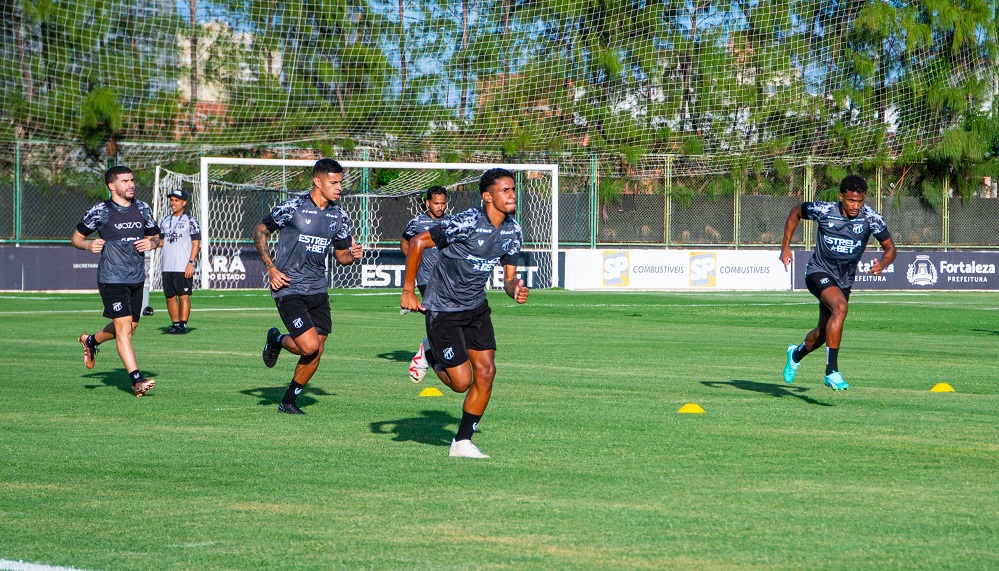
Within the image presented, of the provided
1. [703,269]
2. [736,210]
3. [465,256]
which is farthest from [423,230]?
[736,210]

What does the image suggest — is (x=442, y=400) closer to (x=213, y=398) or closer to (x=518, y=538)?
(x=213, y=398)

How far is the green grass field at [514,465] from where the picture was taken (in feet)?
18.2

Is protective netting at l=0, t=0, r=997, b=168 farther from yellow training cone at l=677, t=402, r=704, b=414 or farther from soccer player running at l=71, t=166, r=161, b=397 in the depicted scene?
yellow training cone at l=677, t=402, r=704, b=414

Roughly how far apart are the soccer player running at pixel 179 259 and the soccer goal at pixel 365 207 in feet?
38.1

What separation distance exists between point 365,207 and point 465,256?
27.8 meters

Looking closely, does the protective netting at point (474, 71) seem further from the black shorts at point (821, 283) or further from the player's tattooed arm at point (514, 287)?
the player's tattooed arm at point (514, 287)

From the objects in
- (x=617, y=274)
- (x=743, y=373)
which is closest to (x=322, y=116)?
(x=617, y=274)

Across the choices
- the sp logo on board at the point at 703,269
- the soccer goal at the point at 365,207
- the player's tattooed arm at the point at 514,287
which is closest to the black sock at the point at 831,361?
the player's tattooed arm at the point at 514,287

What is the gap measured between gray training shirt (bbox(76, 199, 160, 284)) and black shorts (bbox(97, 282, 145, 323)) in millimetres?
54

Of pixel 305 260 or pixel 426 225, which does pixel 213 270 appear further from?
pixel 305 260

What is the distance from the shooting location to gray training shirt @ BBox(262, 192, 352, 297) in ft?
34.0

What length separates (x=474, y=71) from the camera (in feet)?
115

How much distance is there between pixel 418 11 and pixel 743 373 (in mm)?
23535

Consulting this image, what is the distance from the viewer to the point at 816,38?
116 ft
